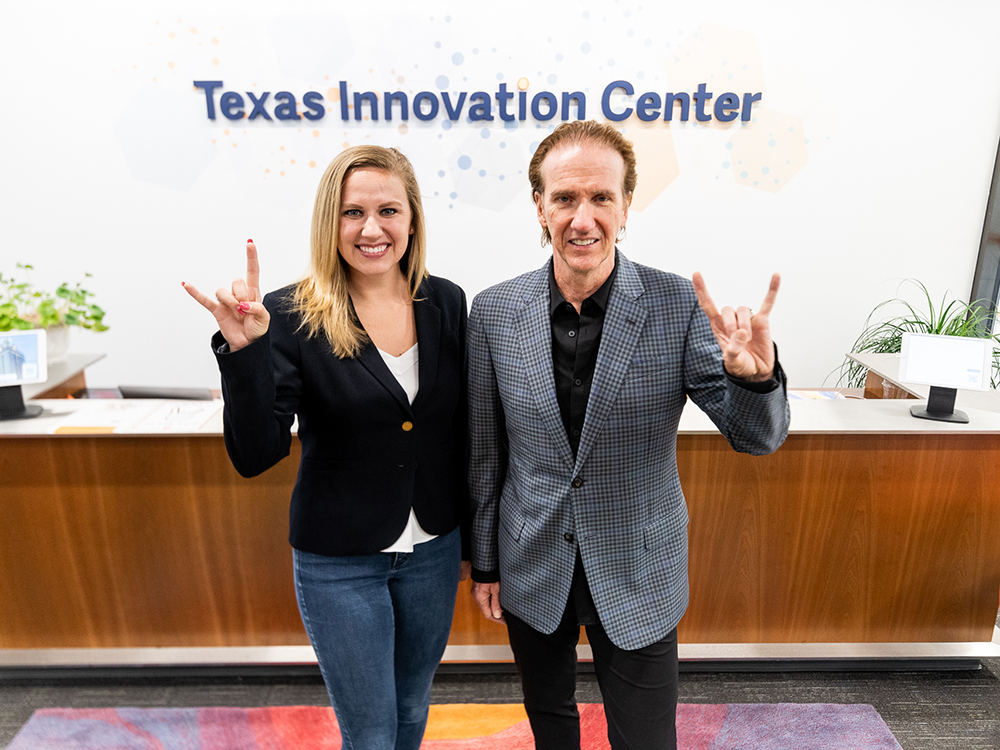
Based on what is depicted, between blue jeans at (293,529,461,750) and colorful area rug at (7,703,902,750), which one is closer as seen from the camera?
blue jeans at (293,529,461,750)

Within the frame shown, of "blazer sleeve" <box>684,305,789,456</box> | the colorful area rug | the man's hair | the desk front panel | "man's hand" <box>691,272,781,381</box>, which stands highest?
the man's hair

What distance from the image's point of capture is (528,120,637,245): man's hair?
4.33ft

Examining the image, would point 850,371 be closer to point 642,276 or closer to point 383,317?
point 642,276

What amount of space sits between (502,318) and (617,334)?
274mm

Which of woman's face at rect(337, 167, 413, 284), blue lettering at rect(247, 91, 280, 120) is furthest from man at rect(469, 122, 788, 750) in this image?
blue lettering at rect(247, 91, 280, 120)

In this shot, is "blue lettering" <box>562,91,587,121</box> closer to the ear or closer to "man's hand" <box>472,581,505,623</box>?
the ear

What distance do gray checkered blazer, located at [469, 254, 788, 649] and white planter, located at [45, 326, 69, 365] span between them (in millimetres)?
2505

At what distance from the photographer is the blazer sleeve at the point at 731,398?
1.21 metres

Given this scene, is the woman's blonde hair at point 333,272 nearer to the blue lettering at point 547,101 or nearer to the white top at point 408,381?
the white top at point 408,381

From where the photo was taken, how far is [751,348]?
3.89 ft

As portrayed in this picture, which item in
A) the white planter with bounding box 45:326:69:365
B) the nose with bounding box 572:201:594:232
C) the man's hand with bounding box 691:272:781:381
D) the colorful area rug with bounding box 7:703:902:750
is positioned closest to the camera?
the man's hand with bounding box 691:272:781:381

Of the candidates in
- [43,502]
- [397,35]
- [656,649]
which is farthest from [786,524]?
[397,35]

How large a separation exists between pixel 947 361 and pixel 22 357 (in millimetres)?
3293

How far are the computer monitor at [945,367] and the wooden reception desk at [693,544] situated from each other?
94mm
